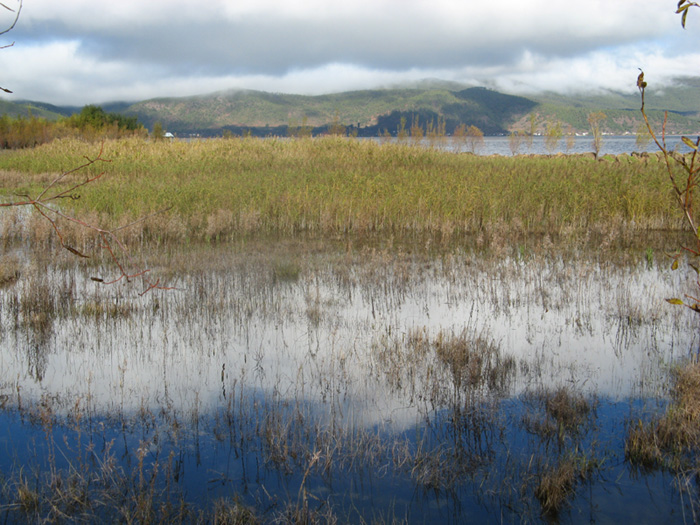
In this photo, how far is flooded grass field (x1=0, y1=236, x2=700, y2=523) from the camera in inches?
125

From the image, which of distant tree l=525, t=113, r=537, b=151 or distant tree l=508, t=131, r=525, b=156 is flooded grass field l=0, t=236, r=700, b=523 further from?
distant tree l=525, t=113, r=537, b=151

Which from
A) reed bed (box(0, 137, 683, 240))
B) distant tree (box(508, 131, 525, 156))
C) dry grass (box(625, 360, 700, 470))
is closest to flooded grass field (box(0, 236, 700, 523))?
dry grass (box(625, 360, 700, 470))

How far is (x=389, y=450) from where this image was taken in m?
3.61

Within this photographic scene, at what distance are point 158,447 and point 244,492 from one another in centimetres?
84

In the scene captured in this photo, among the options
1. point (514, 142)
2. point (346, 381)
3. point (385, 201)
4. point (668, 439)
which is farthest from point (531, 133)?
point (668, 439)

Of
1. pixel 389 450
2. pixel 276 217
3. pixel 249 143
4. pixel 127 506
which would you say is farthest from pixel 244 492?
pixel 249 143

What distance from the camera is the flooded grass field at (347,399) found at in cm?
317

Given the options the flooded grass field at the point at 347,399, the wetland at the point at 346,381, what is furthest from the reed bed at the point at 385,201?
the flooded grass field at the point at 347,399

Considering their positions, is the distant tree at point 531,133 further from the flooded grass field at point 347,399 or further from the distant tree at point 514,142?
the flooded grass field at point 347,399

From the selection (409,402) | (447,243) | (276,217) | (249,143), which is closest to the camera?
(409,402)

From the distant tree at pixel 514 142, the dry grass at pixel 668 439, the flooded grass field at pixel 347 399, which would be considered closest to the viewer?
the flooded grass field at pixel 347 399

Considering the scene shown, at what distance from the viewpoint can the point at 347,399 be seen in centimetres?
435

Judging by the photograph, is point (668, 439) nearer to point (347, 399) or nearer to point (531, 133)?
point (347, 399)

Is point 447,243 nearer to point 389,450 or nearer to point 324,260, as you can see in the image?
point 324,260
